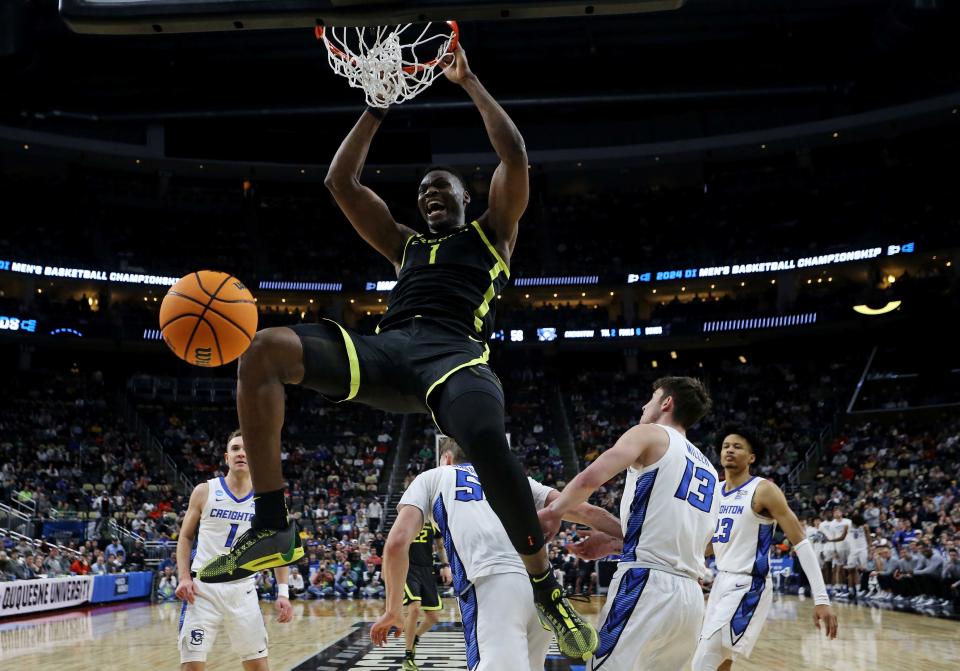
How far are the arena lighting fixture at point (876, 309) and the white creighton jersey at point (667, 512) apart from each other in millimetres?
30338

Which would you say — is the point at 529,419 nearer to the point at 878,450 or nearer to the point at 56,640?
the point at 878,450

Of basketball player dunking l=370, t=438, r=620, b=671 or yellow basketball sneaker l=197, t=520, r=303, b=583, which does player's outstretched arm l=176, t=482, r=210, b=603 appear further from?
yellow basketball sneaker l=197, t=520, r=303, b=583

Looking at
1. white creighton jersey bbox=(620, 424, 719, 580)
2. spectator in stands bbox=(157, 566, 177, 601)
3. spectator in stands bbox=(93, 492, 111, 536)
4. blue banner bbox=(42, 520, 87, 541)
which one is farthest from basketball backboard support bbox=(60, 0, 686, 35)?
spectator in stands bbox=(93, 492, 111, 536)

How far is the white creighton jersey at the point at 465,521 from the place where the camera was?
5.15 metres

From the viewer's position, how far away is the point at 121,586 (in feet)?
67.7

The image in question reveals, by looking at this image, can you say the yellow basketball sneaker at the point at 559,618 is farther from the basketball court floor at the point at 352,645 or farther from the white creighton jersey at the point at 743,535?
the basketball court floor at the point at 352,645

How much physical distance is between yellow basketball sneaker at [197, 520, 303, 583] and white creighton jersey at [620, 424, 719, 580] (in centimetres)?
201

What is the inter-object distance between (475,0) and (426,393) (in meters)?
1.60

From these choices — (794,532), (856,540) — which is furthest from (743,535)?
(856,540)

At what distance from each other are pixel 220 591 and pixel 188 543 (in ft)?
1.73

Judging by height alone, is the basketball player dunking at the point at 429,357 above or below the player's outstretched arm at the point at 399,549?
above

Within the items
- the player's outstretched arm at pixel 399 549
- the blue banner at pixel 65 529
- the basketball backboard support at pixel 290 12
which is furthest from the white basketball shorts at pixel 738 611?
the blue banner at pixel 65 529

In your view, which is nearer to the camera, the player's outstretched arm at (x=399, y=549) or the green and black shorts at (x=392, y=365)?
the green and black shorts at (x=392, y=365)

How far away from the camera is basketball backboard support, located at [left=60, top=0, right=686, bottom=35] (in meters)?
3.81
